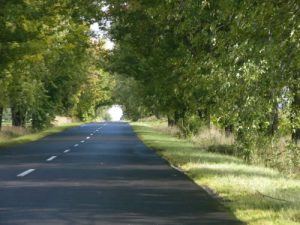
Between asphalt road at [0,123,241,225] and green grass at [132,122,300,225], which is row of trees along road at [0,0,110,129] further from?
green grass at [132,122,300,225]

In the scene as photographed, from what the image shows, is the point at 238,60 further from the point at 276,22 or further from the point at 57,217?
the point at 57,217

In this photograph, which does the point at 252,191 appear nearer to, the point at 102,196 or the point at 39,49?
the point at 102,196

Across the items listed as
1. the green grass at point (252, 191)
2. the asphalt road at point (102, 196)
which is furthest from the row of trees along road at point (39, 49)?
the green grass at point (252, 191)

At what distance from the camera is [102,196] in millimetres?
11000

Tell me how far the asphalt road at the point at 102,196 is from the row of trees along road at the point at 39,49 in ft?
26.9

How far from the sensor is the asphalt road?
343 inches

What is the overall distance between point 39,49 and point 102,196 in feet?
Result: 54.8

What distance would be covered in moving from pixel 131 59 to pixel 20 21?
644 cm

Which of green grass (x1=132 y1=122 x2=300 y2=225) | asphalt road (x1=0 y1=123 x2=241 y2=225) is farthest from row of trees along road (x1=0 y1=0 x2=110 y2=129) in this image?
green grass (x1=132 y1=122 x2=300 y2=225)

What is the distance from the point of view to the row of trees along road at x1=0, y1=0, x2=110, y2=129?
79.4 ft

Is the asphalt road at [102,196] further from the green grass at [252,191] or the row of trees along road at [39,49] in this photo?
the row of trees along road at [39,49]

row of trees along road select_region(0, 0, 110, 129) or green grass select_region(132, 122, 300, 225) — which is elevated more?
row of trees along road select_region(0, 0, 110, 129)

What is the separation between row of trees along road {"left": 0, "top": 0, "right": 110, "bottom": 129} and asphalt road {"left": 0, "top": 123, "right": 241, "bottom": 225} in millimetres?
8212

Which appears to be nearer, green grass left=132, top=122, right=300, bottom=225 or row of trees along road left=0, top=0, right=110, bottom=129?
green grass left=132, top=122, right=300, bottom=225
